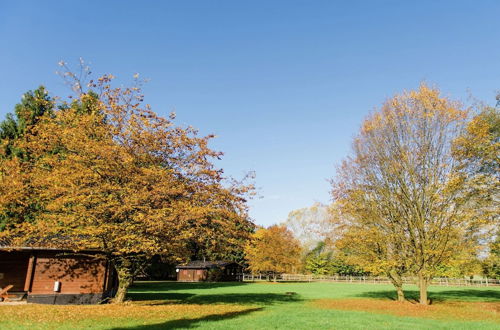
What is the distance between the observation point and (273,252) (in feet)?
213

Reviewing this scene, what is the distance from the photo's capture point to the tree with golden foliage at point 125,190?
1905 cm

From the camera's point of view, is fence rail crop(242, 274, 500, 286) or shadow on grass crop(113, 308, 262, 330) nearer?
shadow on grass crop(113, 308, 262, 330)

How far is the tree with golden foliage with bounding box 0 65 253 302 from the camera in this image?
1905 centimetres

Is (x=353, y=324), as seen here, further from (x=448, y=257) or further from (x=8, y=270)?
(x=8, y=270)

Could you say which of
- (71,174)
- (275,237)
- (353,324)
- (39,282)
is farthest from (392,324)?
(275,237)

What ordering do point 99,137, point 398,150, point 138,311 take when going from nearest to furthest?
point 138,311
point 99,137
point 398,150

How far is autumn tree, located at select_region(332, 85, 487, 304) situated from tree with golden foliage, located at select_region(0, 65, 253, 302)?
9259mm

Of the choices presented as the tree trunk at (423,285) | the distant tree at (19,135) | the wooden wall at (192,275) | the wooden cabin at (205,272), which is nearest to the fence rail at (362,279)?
the wooden cabin at (205,272)

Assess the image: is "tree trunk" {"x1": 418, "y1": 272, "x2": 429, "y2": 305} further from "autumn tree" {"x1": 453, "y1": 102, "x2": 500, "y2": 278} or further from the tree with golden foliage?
the tree with golden foliage

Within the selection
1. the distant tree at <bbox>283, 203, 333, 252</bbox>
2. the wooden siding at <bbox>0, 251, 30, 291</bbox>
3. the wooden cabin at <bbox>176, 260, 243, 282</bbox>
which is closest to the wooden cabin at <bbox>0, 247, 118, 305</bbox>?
the wooden siding at <bbox>0, 251, 30, 291</bbox>

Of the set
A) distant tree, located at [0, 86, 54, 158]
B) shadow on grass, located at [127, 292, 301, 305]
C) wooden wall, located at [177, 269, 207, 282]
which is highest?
distant tree, located at [0, 86, 54, 158]

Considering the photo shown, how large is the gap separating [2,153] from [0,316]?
20929 mm

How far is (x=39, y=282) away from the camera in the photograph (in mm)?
22969

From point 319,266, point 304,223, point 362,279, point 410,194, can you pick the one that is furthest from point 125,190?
point 304,223
